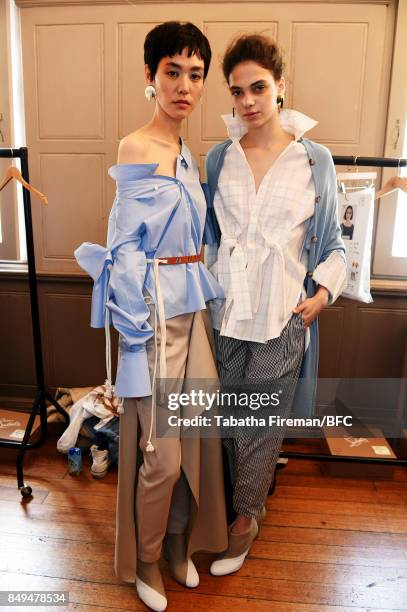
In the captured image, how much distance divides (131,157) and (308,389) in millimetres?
876

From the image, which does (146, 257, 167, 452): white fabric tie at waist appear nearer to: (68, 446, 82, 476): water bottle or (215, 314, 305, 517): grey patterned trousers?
(215, 314, 305, 517): grey patterned trousers

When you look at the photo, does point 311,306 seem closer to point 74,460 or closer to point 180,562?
point 180,562

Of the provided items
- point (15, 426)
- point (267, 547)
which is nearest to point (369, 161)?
point (267, 547)

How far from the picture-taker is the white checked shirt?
1362mm

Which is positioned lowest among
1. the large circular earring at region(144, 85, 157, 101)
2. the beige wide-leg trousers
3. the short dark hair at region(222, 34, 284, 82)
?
the beige wide-leg trousers

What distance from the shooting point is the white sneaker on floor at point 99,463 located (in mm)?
2035

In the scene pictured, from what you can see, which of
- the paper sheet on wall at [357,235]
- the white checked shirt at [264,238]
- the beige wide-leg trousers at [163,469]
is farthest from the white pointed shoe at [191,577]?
the paper sheet on wall at [357,235]

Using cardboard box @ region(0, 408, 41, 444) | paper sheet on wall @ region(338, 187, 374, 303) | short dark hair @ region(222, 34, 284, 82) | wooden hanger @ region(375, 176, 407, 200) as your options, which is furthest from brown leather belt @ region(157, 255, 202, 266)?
cardboard box @ region(0, 408, 41, 444)

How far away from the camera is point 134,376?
4.15 ft

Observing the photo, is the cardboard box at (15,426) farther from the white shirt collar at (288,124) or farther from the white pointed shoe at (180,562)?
the white shirt collar at (288,124)

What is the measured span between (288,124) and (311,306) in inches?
20.9

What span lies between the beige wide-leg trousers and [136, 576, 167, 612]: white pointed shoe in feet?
0.14

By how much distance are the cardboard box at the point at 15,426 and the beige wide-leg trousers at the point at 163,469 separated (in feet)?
2.98

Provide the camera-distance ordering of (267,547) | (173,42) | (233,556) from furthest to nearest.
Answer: (267,547)
(233,556)
(173,42)
